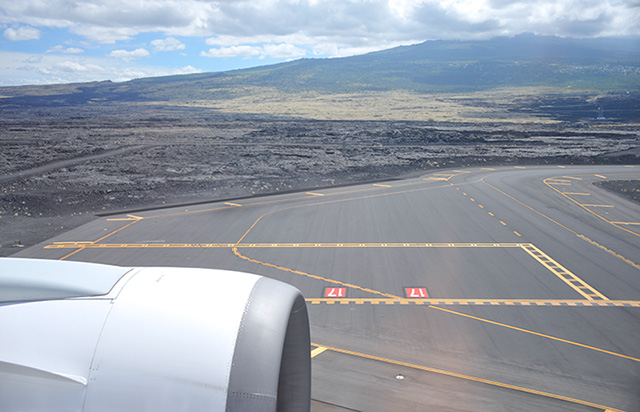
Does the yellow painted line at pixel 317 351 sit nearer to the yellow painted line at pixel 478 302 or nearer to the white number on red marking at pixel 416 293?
the yellow painted line at pixel 478 302

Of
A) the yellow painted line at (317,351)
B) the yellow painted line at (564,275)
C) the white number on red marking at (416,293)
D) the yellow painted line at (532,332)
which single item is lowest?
the yellow painted line at (564,275)

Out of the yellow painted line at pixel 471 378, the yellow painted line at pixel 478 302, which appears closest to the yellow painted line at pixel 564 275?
the yellow painted line at pixel 478 302

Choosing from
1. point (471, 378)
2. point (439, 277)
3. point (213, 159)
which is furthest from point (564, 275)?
point (213, 159)

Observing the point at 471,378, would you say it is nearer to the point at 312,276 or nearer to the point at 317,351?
the point at 317,351

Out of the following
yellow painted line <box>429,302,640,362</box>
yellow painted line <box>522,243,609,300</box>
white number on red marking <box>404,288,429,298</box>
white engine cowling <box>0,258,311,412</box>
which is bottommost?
yellow painted line <box>522,243,609,300</box>

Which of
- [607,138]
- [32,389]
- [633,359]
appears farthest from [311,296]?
[607,138]

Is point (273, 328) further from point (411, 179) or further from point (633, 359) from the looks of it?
point (411, 179)

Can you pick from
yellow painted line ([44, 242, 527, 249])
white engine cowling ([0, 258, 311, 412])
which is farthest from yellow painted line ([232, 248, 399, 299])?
white engine cowling ([0, 258, 311, 412])

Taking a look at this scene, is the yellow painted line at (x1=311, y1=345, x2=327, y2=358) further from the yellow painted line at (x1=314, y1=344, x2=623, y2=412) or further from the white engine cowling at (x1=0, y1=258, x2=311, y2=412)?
the white engine cowling at (x1=0, y1=258, x2=311, y2=412)
